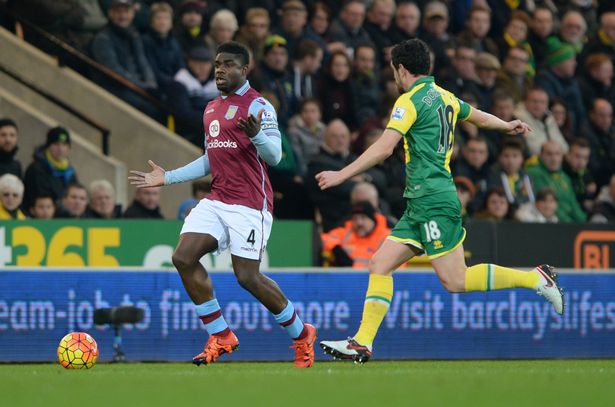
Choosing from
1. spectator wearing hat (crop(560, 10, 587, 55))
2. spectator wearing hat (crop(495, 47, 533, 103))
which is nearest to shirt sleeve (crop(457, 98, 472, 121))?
spectator wearing hat (crop(495, 47, 533, 103))

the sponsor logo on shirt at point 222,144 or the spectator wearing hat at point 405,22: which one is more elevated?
the spectator wearing hat at point 405,22

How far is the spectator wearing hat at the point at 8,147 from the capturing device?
14.8 m

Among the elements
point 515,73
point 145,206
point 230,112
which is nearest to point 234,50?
point 230,112

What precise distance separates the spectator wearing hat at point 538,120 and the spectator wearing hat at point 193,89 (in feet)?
13.9

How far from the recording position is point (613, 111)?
826 inches

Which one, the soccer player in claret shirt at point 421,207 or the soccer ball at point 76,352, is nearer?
the soccer player in claret shirt at point 421,207

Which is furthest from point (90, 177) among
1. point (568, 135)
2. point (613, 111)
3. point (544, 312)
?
point (613, 111)

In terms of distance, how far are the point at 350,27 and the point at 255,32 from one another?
1877 mm

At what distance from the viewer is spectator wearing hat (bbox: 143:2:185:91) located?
1733 cm

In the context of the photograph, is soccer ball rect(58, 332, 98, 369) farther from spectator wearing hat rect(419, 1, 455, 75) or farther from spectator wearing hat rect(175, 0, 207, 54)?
spectator wearing hat rect(419, 1, 455, 75)

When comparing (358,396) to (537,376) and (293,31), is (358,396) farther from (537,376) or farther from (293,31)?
(293,31)

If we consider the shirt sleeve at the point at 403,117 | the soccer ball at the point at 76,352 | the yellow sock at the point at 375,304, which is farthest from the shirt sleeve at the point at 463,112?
the soccer ball at the point at 76,352

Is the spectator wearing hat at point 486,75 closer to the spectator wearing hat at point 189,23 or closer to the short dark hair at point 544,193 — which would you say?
the short dark hair at point 544,193

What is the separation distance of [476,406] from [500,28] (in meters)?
14.2
